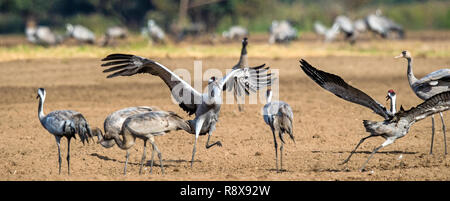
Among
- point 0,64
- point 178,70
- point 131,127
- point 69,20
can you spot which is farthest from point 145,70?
point 69,20

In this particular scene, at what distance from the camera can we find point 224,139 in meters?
11.4

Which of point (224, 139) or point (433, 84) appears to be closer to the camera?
point (433, 84)

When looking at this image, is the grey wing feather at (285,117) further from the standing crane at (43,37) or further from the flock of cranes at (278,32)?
the standing crane at (43,37)

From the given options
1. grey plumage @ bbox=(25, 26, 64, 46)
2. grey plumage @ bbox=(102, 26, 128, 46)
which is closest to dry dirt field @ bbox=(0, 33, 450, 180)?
grey plumage @ bbox=(25, 26, 64, 46)

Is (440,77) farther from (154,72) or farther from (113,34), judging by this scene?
(113,34)

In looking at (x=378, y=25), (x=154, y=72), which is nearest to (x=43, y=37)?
(x=378, y=25)

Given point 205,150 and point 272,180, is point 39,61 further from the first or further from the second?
point 272,180

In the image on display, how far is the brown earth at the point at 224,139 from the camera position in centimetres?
907

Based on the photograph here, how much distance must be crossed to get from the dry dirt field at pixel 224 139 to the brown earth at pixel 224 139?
0.05 feet

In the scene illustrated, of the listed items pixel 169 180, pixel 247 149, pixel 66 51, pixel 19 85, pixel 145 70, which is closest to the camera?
pixel 169 180

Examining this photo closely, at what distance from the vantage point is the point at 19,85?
694 inches

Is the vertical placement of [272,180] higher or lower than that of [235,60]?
lower

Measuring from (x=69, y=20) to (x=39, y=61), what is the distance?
2794 centimetres

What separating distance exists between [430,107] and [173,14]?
117ft
